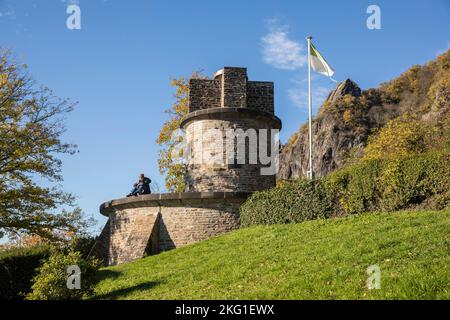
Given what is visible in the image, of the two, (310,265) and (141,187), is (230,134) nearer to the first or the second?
(141,187)

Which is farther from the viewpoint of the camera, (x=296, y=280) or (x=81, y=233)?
(x=81, y=233)

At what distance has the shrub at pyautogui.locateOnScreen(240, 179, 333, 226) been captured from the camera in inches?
678

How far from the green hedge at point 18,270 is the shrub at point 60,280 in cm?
647

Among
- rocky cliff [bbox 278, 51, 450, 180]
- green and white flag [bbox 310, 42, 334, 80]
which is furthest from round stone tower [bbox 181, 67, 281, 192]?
rocky cliff [bbox 278, 51, 450, 180]

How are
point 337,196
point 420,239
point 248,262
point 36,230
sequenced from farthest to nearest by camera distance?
point 36,230, point 337,196, point 248,262, point 420,239

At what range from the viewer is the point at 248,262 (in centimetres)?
1240

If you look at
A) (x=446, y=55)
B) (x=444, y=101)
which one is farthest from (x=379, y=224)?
(x=446, y=55)

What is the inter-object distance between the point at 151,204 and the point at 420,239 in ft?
41.3

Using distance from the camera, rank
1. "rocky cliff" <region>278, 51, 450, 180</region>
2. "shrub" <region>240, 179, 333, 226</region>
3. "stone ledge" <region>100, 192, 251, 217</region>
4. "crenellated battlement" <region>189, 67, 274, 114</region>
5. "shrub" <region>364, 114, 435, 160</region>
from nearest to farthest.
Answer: "shrub" <region>240, 179, 333, 226</region>, "stone ledge" <region>100, 192, 251, 217</region>, "crenellated battlement" <region>189, 67, 274, 114</region>, "shrub" <region>364, 114, 435, 160</region>, "rocky cliff" <region>278, 51, 450, 180</region>

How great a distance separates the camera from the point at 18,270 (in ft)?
64.7

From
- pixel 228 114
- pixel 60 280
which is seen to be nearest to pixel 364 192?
pixel 228 114

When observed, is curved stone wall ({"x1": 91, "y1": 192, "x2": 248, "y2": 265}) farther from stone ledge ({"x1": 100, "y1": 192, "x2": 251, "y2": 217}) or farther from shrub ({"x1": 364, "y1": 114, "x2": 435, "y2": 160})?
shrub ({"x1": 364, "y1": 114, "x2": 435, "y2": 160})

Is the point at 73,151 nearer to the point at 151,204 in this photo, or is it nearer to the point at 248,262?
the point at 151,204

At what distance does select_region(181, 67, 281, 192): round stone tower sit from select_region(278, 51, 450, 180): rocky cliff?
134 ft
